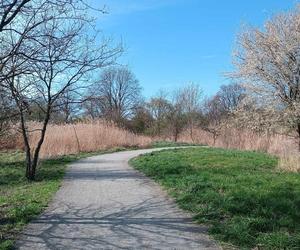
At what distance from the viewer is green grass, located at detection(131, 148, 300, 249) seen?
283 inches

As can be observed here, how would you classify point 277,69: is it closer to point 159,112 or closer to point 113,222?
point 113,222

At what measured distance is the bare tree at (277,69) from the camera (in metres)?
20.7

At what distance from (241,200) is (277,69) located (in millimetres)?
12641

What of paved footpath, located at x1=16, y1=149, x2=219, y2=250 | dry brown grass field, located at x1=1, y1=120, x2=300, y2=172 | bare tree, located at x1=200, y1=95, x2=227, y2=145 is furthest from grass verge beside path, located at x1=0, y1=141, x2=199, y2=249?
bare tree, located at x1=200, y1=95, x2=227, y2=145

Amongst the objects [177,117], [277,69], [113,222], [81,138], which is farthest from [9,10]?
[177,117]

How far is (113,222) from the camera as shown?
27.7 feet

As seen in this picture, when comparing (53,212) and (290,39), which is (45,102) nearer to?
(53,212)

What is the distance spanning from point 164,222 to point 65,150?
19.3 meters

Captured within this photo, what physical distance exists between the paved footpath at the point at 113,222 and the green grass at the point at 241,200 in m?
0.37

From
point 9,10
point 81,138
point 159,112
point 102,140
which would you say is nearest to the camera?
point 9,10

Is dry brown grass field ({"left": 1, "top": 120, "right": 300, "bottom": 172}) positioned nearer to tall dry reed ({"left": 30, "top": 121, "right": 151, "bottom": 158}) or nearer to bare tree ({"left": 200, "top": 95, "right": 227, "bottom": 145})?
tall dry reed ({"left": 30, "top": 121, "right": 151, "bottom": 158})

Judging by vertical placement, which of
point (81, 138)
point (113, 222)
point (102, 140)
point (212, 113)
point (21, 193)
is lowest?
point (113, 222)

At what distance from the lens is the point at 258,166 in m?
16.9

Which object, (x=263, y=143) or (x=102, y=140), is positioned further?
(x=102, y=140)
